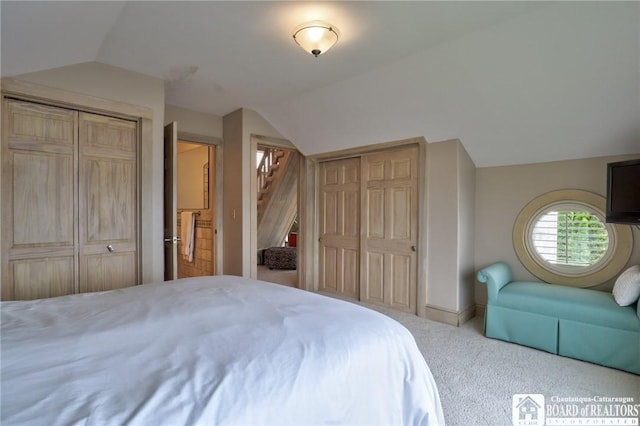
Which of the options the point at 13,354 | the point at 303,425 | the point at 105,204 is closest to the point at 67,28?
the point at 105,204

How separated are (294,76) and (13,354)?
287cm

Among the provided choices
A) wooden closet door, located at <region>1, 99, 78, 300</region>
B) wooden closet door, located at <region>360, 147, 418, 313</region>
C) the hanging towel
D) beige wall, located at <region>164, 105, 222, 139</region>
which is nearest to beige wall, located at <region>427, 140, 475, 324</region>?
wooden closet door, located at <region>360, 147, 418, 313</region>

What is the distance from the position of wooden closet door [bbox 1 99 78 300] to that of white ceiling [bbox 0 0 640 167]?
39 cm

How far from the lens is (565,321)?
2588 millimetres

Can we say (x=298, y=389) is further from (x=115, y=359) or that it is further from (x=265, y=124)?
(x=265, y=124)

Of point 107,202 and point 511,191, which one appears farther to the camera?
point 511,191

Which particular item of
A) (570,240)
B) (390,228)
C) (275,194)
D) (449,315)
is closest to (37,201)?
(390,228)

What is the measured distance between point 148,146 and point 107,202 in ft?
2.05

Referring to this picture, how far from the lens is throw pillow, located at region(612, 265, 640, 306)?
238cm

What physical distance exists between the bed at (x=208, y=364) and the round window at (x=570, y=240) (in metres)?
2.57

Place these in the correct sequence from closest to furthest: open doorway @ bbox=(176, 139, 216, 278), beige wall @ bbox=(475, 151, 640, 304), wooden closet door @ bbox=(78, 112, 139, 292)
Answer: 1. wooden closet door @ bbox=(78, 112, 139, 292)
2. beige wall @ bbox=(475, 151, 640, 304)
3. open doorway @ bbox=(176, 139, 216, 278)

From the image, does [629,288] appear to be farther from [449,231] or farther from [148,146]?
[148,146]

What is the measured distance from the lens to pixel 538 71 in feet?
7.98

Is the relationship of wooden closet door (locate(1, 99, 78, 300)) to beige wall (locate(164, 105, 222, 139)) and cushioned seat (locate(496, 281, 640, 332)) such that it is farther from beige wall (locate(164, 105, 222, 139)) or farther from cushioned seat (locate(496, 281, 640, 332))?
cushioned seat (locate(496, 281, 640, 332))
